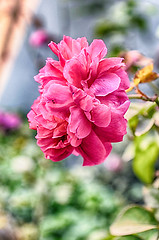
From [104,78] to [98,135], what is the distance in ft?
0.18

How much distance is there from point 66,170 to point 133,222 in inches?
60.5

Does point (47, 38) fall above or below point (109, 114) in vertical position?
above

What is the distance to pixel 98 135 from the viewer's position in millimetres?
305

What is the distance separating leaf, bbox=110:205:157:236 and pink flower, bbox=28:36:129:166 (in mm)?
142

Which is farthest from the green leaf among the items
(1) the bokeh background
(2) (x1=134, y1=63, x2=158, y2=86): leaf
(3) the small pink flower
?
(3) the small pink flower

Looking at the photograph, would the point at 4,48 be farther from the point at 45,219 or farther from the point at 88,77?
the point at 88,77

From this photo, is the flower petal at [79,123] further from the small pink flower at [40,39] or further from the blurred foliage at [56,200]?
the small pink flower at [40,39]

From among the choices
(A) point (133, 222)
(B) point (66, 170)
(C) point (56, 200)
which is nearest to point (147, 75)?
(A) point (133, 222)

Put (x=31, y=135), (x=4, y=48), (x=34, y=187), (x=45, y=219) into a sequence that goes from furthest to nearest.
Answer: (x=4, y=48)
(x=31, y=135)
(x=34, y=187)
(x=45, y=219)

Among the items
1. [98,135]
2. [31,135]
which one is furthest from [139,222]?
[31,135]

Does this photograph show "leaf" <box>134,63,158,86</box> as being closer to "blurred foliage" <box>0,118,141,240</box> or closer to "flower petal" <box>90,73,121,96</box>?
"flower petal" <box>90,73,121,96</box>

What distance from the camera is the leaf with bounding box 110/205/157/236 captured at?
0.41 m

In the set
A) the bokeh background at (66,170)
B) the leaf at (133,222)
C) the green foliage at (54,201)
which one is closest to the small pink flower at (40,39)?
the bokeh background at (66,170)

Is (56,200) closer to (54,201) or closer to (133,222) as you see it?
(54,201)
